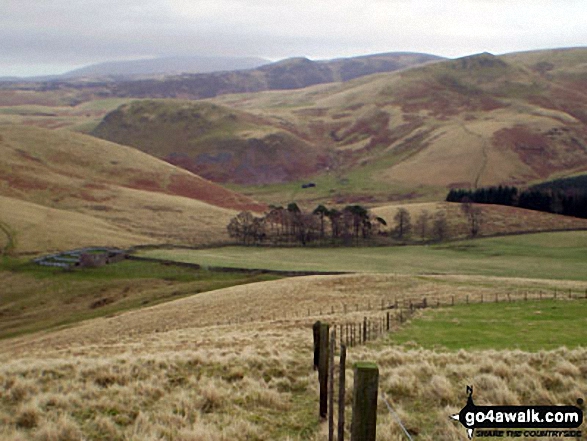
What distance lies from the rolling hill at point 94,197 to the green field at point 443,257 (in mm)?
19269

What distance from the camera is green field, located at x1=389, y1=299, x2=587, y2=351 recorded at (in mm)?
22156

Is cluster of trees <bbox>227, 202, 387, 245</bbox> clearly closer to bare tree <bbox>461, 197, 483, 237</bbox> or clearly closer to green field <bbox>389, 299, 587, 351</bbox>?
bare tree <bbox>461, 197, 483, 237</bbox>

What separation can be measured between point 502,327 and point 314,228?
3250 inches

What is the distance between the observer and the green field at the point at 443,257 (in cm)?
6650

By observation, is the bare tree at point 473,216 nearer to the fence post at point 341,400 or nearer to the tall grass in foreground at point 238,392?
the tall grass in foreground at point 238,392

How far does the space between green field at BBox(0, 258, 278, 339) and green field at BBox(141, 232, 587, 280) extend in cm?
622

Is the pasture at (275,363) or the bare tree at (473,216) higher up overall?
the pasture at (275,363)

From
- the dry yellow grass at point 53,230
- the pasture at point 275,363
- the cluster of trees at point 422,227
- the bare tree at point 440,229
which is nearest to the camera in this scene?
the pasture at point 275,363

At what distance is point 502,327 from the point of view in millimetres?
26312

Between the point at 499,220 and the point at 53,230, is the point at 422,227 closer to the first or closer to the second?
the point at 499,220

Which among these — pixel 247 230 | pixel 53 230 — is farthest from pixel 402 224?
pixel 53 230

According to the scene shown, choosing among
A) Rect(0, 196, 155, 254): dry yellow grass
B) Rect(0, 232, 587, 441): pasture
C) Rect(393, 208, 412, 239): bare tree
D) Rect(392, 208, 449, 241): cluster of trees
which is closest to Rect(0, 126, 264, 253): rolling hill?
Rect(0, 196, 155, 254): dry yellow grass

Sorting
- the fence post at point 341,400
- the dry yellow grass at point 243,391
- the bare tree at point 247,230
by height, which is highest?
the fence post at point 341,400

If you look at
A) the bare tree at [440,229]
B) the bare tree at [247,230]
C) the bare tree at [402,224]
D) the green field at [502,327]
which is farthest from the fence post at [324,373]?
the bare tree at [402,224]
